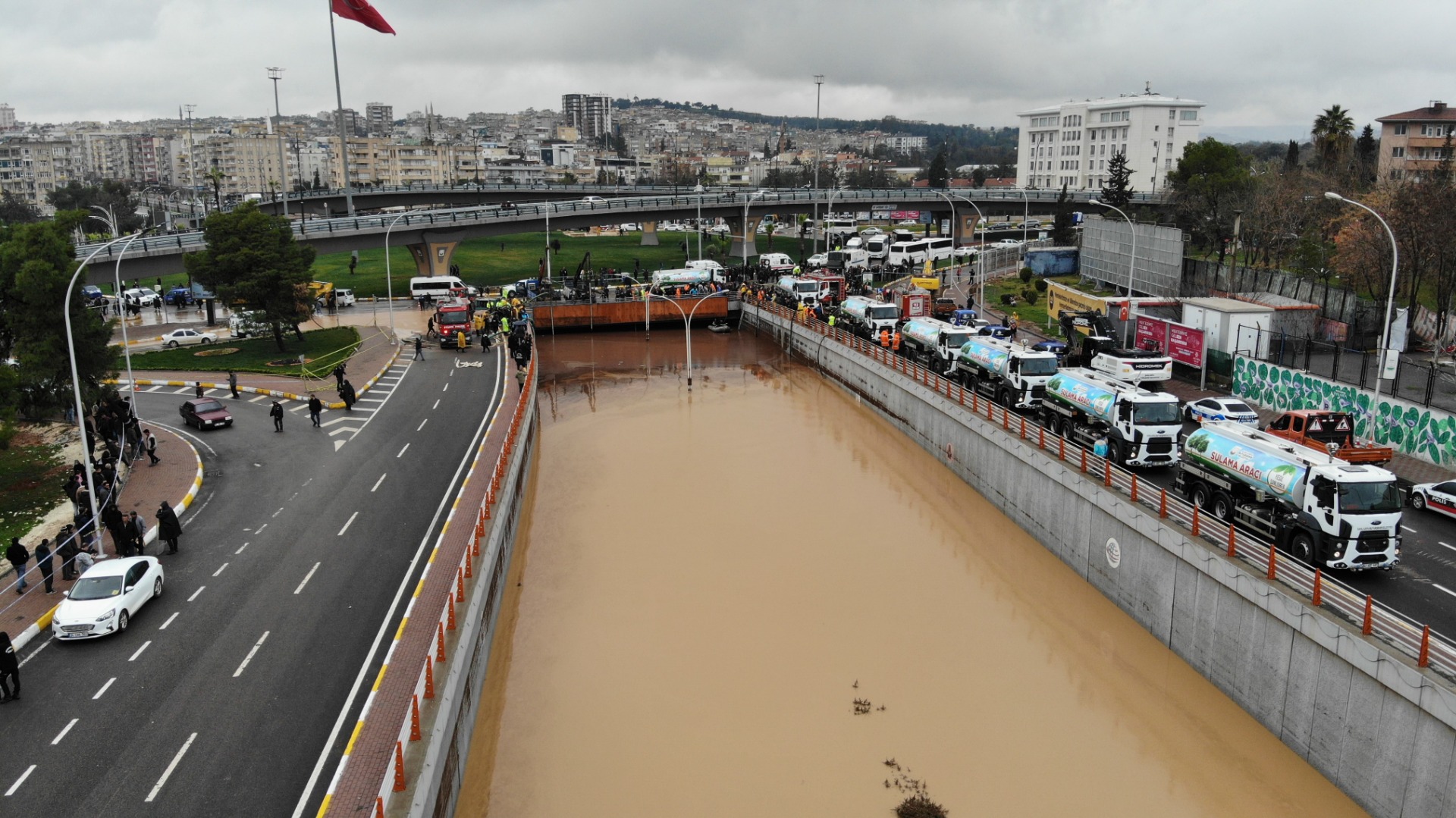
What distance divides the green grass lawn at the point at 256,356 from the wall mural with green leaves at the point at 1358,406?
3968 centimetres

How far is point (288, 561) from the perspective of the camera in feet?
79.2

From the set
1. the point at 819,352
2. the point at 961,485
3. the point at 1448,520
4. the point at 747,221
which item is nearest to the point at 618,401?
the point at 819,352

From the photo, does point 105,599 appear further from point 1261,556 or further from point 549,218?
point 549,218

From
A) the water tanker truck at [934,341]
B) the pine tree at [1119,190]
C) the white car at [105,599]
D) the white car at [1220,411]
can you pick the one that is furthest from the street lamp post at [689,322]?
the pine tree at [1119,190]

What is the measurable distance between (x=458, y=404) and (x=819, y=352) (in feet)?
70.4

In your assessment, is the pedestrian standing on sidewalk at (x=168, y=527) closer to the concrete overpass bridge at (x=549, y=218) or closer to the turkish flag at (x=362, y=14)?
the concrete overpass bridge at (x=549, y=218)

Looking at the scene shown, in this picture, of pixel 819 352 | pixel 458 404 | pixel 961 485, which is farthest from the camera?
pixel 819 352

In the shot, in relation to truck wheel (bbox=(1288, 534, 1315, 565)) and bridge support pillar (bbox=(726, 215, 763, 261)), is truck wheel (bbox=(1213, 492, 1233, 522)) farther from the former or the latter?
bridge support pillar (bbox=(726, 215, 763, 261))

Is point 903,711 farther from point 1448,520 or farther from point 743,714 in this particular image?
point 1448,520

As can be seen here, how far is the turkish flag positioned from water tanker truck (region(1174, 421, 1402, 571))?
5875 centimetres

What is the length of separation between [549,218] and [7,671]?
226ft

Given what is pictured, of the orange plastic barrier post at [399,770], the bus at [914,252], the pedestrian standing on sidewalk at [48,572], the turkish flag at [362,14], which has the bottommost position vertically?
the pedestrian standing on sidewalk at [48,572]

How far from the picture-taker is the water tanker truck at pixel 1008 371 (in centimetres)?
3384

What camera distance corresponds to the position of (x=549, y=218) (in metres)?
83.3
